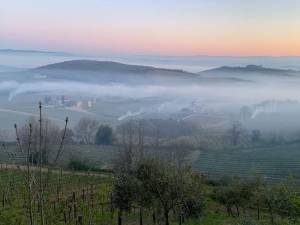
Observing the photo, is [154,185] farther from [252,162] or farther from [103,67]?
[103,67]

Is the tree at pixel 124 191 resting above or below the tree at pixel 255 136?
above

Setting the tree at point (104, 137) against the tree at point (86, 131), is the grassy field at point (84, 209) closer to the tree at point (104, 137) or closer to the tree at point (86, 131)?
the tree at point (104, 137)

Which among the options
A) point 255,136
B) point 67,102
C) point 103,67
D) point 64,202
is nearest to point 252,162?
point 255,136

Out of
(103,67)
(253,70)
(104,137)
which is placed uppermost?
(253,70)

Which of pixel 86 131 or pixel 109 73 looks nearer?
pixel 86 131

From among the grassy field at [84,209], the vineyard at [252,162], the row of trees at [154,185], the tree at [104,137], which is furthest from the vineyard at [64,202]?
the tree at [104,137]

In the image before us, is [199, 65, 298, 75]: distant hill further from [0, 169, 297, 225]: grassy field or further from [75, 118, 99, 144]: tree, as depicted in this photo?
[0, 169, 297, 225]: grassy field

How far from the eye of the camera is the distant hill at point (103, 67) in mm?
175375

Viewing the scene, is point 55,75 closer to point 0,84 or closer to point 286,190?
point 0,84

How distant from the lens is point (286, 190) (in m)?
18.8

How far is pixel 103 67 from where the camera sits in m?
185

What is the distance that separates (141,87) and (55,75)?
37964 mm

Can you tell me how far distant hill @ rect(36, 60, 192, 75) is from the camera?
575 ft

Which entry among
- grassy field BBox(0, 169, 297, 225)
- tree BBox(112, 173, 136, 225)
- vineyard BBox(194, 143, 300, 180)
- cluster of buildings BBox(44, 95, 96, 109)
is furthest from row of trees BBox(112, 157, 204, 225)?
cluster of buildings BBox(44, 95, 96, 109)
